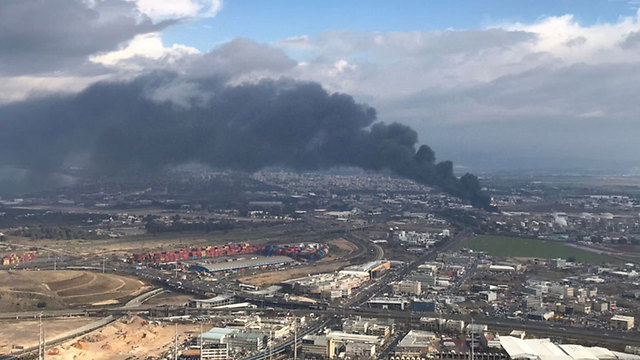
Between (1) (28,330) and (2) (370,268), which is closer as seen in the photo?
(1) (28,330)

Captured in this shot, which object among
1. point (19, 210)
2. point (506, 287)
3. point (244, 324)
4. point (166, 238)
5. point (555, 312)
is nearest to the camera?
point (244, 324)

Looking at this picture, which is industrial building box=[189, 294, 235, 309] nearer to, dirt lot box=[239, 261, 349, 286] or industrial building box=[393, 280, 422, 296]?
dirt lot box=[239, 261, 349, 286]

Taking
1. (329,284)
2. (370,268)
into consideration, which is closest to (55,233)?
(370,268)

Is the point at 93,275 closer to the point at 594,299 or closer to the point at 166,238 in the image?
the point at 166,238

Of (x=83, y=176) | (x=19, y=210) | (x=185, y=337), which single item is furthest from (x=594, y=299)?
(x=83, y=176)

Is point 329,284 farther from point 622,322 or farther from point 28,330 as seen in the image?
point 28,330

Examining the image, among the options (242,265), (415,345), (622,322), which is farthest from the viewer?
(242,265)

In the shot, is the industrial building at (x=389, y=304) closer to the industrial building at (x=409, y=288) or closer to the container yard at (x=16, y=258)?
the industrial building at (x=409, y=288)
